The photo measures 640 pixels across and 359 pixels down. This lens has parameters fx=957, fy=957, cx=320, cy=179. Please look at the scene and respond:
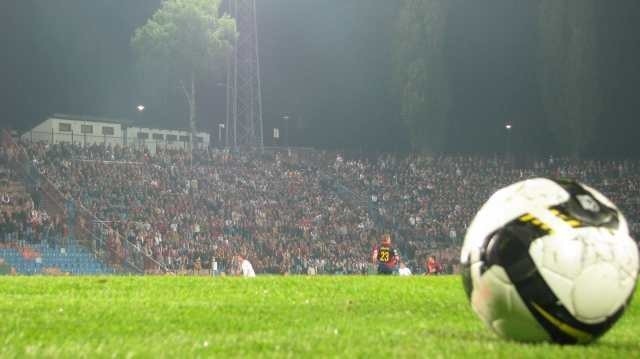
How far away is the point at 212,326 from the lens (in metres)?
8.24

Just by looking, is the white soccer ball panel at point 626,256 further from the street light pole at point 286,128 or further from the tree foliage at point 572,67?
the street light pole at point 286,128

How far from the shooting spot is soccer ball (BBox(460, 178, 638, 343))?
6.40 metres

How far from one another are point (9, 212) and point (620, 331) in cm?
3603

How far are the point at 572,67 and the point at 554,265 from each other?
52802mm

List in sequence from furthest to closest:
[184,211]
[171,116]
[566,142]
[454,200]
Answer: [171,116] → [566,142] → [454,200] → [184,211]

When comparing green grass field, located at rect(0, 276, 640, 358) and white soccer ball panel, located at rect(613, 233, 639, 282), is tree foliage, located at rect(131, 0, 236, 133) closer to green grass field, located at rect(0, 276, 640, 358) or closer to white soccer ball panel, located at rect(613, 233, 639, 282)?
green grass field, located at rect(0, 276, 640, 358)

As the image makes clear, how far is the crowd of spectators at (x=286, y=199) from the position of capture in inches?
1746

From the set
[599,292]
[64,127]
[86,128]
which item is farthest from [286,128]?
[599,292]

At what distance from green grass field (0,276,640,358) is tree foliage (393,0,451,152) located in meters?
47.8

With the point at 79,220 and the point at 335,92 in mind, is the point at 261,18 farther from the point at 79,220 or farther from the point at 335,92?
the point at 79,220

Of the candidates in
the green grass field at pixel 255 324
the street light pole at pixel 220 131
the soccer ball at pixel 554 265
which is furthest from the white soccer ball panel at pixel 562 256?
the street light pole at pixel 220 131

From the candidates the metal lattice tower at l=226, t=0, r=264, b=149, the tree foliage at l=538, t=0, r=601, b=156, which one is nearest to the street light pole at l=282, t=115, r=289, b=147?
the metal lattice tower at l=226, t=0, r=264, b=149

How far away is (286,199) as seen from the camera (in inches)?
2079

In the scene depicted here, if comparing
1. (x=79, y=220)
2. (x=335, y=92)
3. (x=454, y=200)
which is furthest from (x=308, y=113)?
(x=79, y=220)
